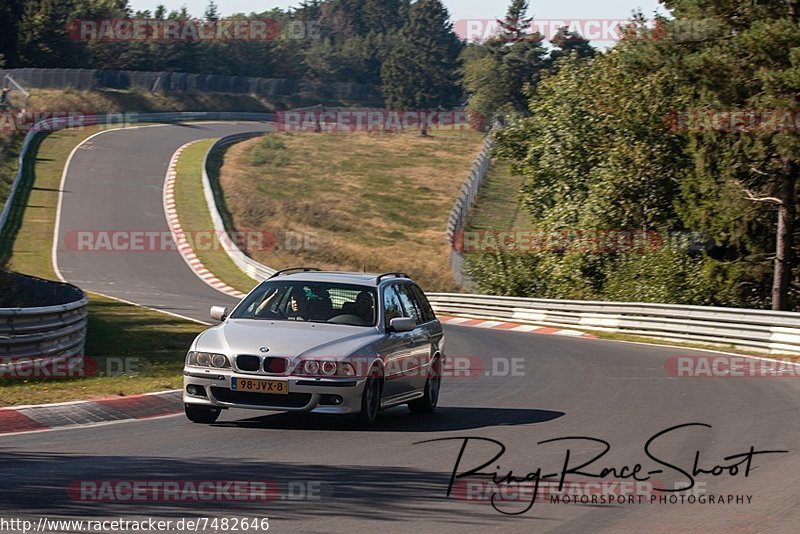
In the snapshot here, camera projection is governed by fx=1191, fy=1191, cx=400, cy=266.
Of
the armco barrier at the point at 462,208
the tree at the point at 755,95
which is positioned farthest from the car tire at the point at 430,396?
the armco barrier at the point at 462,208

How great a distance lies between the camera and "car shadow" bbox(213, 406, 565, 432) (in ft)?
38.6

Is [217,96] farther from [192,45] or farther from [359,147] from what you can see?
[359,147]

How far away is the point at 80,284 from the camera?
121 ft

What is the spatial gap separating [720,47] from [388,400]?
2225 cm

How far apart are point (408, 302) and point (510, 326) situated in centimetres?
2005

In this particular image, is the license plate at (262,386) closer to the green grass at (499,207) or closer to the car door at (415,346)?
the car door at (415,346)

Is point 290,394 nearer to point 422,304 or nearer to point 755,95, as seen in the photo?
point 422,304

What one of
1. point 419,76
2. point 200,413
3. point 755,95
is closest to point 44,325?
point 200,413

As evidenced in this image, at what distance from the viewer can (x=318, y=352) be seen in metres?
11.1

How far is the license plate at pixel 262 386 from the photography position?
10945 mm

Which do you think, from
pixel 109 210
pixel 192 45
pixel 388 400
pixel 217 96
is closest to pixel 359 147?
pixel 217 96

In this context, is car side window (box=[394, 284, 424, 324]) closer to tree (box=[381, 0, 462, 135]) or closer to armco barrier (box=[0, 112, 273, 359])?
armco barrier (box=[0, 112, 273, 359])

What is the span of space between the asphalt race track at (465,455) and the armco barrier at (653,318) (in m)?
5.74

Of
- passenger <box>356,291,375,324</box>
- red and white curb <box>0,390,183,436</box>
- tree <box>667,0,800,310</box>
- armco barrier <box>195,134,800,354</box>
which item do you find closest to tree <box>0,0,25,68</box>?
armco barrier <box>195,134,800,354</box>
